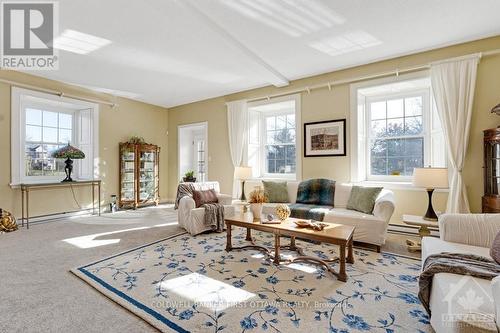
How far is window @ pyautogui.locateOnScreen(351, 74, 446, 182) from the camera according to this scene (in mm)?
3865

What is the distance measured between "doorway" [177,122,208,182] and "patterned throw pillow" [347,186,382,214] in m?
4.16

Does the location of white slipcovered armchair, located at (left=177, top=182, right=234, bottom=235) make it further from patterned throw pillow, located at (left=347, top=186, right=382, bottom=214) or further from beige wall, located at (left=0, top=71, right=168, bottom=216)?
beige wall, located at (left=0, top=71, right=168, bottom=216)

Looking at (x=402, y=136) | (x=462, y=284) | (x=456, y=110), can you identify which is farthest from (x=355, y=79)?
(x=462, y=284)

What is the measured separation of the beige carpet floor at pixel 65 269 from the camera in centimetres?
172

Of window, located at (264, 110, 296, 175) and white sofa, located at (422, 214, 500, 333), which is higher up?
window, located at (264, 110, 296, 175)

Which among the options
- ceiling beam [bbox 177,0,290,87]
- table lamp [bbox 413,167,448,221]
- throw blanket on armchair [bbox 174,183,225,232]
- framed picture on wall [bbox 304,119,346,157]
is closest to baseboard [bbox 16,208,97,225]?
throw blanket on armchair [bbox 174,183,225,232]

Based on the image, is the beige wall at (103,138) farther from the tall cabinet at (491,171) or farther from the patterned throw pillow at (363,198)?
the tall cabinet at (491,171)

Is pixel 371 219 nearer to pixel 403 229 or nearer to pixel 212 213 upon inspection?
pixel 403 229

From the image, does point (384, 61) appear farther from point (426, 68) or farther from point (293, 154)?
point (293, 154)

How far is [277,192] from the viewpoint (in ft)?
14.5

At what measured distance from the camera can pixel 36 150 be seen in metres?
4.83

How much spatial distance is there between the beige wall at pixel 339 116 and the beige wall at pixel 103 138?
41 cm

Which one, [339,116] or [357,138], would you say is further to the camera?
[339,116]

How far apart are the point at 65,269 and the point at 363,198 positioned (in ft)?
12.1
